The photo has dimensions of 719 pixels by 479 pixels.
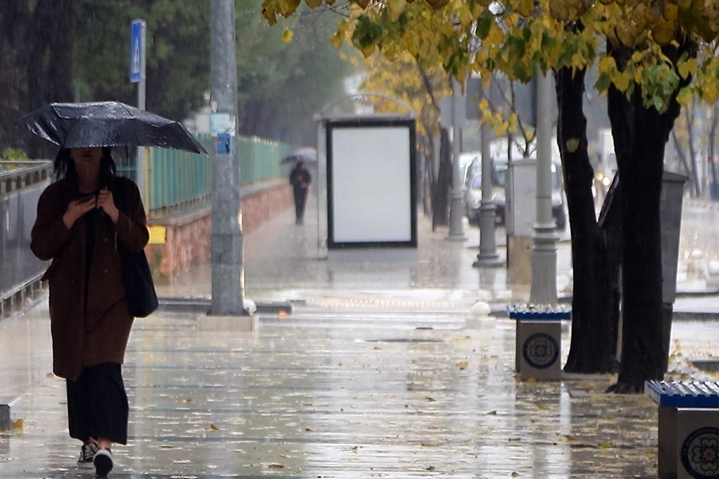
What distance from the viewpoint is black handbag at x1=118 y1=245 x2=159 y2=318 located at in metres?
7.49

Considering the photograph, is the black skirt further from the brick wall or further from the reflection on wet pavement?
the brick wall

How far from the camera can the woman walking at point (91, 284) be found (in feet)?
24.3

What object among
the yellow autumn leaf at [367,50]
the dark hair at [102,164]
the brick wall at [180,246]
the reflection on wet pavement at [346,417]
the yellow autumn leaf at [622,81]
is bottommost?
the reflection on wet pavement at [346,417]

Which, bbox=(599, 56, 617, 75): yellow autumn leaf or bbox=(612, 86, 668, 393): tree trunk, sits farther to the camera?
bbox=(612, 86, 668, 393): tree trunk

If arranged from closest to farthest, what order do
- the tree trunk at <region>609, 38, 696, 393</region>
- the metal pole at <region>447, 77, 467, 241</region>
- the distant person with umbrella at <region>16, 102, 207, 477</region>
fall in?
the distant person with umbrella at <region>16, 102, 207, 477</region> < the tree trunk at <region>609, 38, 696, 393</region> < the metal pole at <region>447, 77, 467, 241</region>

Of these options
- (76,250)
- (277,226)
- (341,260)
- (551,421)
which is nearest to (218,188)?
(551,421)

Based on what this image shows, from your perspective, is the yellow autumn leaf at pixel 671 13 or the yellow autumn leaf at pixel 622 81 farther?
the yellow autumn leaf at pixel 622 81

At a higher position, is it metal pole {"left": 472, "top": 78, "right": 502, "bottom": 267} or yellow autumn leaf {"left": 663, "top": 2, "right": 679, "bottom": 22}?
yellow autumn leaf {"left": 663, "top": 2, "right": 679, "bottom": 22}

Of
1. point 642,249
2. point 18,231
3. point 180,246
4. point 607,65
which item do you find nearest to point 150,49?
point 180,246

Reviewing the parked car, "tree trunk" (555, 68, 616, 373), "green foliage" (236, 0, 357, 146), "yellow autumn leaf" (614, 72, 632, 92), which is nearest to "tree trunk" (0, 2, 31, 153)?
"green foliage" (236, 0, 357, 146)

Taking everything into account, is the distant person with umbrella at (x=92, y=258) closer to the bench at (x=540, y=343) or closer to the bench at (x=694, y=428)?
the bench at (x=694, y=428)

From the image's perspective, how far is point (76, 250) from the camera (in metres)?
7.47

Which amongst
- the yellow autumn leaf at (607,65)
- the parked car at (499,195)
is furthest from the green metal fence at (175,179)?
the parked car at (499,195)

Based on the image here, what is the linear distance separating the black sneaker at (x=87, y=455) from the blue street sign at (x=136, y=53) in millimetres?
8586
